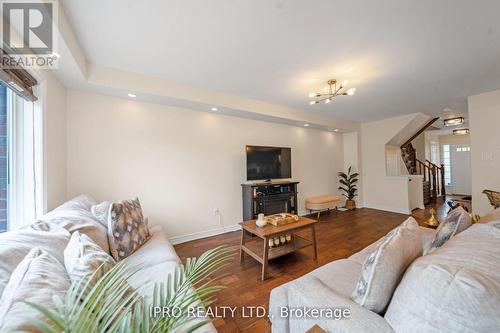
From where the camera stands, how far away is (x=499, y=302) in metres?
0.55

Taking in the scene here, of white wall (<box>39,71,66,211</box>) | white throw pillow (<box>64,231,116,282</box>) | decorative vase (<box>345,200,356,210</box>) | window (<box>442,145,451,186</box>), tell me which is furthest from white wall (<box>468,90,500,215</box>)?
white wall (<box>39,71,66,211</box>)

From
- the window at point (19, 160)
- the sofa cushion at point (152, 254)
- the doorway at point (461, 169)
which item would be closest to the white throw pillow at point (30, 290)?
the sofa cushion at point (152, 254)

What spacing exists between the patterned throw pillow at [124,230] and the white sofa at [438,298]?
144cm

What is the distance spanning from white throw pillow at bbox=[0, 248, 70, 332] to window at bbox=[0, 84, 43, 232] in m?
1.31

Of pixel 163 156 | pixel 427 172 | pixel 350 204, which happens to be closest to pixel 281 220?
pixel 163 156

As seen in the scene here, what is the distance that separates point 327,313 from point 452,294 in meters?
0.48

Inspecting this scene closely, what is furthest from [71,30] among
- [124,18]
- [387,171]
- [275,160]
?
[387,171]

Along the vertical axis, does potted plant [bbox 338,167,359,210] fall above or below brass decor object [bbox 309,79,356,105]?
below

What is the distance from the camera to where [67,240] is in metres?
1.19

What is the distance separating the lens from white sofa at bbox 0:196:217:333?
91 cm

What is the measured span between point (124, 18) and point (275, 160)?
302 centimetres

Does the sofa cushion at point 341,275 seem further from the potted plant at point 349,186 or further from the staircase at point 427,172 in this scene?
the staircase at point 427,172

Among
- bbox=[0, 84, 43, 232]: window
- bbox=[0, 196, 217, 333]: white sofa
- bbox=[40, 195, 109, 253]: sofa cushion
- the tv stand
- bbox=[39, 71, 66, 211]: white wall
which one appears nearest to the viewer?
bbox=[0, 196, 217, 333]: white sofa

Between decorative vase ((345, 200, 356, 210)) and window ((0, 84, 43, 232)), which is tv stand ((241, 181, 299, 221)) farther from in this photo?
window ((0, 84, 43, 232))
